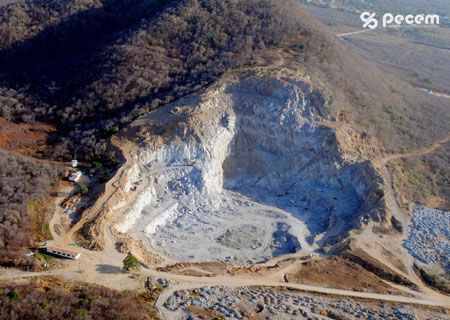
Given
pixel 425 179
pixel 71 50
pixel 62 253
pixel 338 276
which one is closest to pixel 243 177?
pixel 338 276

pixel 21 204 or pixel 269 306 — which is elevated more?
pixel 21 204

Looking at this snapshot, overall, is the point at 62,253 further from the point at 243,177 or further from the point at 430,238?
the point at 430,238

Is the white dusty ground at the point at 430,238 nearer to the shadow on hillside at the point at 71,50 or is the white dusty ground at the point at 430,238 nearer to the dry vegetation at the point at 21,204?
the dry vegetation at the point at 21,204

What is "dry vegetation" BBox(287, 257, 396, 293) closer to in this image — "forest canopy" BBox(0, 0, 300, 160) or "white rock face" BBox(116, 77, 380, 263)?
"white rock face" BBox(116, 77, 380, 263)

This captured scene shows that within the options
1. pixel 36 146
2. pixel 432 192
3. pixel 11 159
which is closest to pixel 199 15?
pixel 36 146

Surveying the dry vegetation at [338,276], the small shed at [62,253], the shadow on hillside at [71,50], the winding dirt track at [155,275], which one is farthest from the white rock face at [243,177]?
the shadow on hillside at [71,50]

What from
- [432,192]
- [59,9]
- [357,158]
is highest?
[59,9]

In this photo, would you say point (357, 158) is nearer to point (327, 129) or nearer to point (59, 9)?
point (327, 129)
